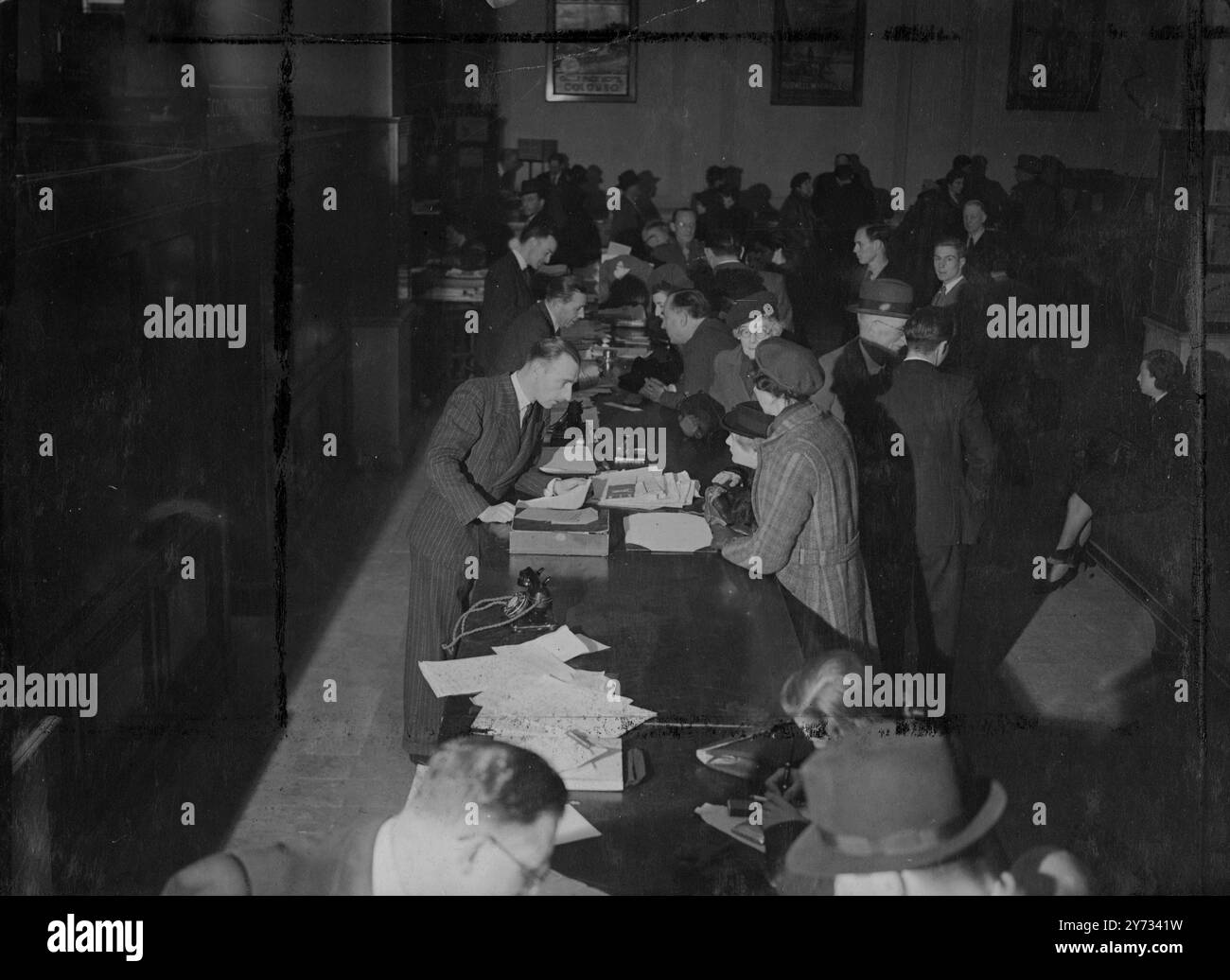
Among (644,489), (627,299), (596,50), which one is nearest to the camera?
(644,489)

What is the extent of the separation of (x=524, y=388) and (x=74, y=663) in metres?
1.45

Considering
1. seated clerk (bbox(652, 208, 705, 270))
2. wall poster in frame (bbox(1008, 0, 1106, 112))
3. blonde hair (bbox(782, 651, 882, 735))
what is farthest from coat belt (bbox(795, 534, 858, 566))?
seated clerk (bbox(652, 208, 705, 270))

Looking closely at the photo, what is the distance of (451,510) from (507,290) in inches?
72.0

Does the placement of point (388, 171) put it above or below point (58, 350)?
above

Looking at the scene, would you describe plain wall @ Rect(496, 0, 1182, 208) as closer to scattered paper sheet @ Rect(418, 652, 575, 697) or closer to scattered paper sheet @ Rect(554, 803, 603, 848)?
scattered paper sheet @ Rect(418, 652, 575, 697)

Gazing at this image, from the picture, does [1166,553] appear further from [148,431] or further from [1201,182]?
[148,431]

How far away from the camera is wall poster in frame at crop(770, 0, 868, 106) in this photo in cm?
616

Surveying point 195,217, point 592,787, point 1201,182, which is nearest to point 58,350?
point 195,217

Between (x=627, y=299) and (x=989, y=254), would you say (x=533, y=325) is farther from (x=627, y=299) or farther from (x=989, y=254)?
(x=627, y=299)

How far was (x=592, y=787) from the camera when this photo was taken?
8.48 feet

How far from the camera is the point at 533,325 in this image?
496 cm

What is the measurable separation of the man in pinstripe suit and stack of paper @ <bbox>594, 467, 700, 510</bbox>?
0.37m

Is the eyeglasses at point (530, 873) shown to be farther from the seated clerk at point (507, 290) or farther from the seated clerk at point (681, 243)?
the seated clerk at point (681, 243)

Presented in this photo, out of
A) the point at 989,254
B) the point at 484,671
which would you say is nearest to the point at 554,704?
the point at 484,671
